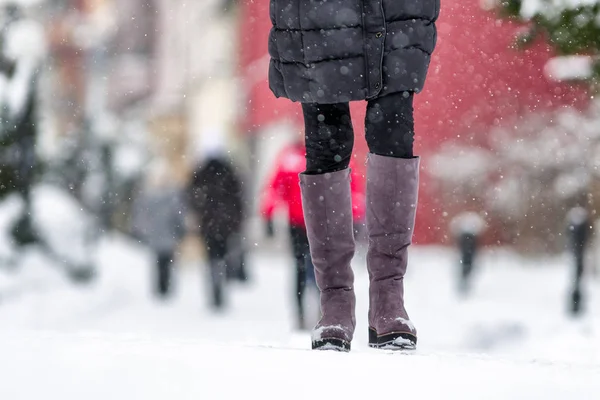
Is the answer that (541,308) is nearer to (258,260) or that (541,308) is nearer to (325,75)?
(258,260)

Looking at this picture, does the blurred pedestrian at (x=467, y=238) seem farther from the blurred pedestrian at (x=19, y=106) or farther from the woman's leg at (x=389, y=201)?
the woman's leg at (x=389, y=201)

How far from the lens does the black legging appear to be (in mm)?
2312

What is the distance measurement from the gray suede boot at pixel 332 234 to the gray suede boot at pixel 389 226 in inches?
3.1

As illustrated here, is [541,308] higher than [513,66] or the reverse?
the reverse

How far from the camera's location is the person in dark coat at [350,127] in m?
2.26

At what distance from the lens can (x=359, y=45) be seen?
226 cm

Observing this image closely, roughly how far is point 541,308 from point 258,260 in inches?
252

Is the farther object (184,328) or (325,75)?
(184,328)

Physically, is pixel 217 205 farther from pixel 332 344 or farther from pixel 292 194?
pixel 332 344

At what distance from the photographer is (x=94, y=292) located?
11750mm

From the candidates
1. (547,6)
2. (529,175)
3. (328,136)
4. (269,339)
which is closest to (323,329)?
(328,136)

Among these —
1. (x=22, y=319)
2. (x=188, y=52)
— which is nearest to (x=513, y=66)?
(x=188, y=52)


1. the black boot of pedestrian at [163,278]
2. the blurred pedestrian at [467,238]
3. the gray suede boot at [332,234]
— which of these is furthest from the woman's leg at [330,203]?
the blurred pedestrian at [467,238]

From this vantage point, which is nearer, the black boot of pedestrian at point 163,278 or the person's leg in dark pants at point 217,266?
the person's leg in dark pants at point 217,266
